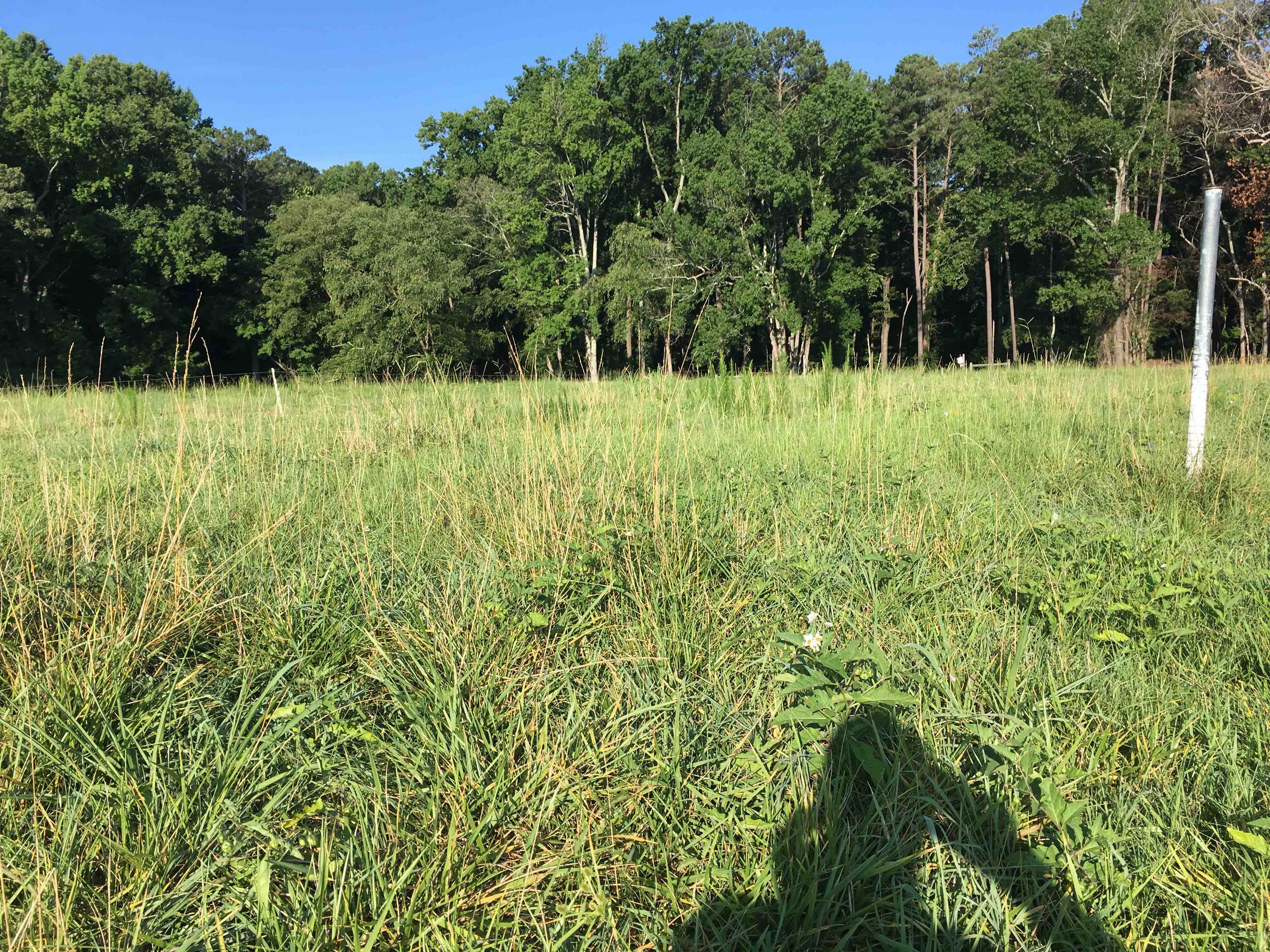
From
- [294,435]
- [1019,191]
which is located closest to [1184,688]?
[294,435]

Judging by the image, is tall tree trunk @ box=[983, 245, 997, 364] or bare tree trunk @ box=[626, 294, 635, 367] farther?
tall tree trunk @ box=[983, 245, 997, 364]

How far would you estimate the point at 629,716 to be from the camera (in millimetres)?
2043

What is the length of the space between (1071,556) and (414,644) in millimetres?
2730

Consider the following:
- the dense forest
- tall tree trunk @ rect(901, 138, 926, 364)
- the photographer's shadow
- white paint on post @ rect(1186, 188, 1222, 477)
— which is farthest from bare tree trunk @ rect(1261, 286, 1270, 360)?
the photographer's shadow

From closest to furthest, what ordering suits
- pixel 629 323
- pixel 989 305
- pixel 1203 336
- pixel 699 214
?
pixel 1203 336 < pixel 629 323 < pixel 699 214 < pixel 989 305

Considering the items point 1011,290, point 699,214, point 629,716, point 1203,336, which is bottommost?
point 629,716

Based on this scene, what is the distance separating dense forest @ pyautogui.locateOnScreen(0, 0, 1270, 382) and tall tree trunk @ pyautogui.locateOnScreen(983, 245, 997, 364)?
28cm

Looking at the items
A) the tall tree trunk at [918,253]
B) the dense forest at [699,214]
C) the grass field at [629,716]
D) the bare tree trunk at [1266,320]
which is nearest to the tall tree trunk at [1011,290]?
the dense forest at [699,214]

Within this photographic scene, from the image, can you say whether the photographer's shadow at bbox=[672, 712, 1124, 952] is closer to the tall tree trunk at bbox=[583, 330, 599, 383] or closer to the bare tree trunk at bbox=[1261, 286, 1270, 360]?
the tall tree trunk at bbox=[583, 330, 599, 383]

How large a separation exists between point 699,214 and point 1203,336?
25.1m

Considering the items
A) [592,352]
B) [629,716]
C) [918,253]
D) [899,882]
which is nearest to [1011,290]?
[918,253]

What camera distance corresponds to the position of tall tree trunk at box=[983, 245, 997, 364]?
3006 cm

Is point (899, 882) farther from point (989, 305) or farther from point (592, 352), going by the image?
point (989, 305)

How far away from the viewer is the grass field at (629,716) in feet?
5.05
